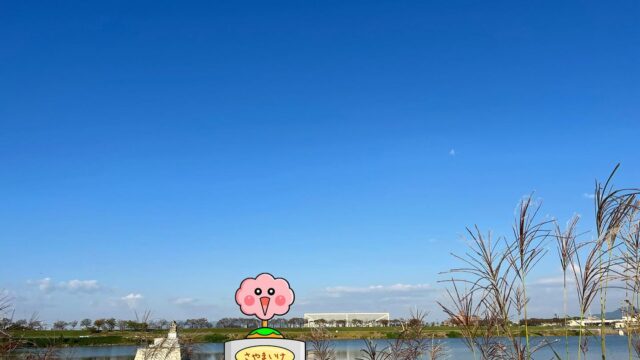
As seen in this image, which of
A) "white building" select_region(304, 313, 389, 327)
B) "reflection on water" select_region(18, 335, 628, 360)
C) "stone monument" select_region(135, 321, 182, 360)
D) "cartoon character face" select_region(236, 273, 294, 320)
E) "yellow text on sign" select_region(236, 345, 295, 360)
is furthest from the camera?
"white building" select_region(304, 313, 389, 327)

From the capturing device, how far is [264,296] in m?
7.16

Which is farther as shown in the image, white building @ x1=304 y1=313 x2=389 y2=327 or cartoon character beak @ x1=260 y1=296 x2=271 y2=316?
white building @ x1=304 y1=313 x2=389 y2=327

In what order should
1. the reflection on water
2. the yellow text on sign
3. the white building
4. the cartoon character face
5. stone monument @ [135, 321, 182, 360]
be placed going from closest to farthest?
the yellow text on sign < the cartoon character face < the reflection on water < stone monument @ [135, 321, 182, 360] < the white building

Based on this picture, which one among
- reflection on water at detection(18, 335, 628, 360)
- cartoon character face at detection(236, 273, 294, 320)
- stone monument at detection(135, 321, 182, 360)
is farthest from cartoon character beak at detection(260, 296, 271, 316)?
stone monument at detection(135, 321, 182, 360)

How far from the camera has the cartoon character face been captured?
7.11 meters

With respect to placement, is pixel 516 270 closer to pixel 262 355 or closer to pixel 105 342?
pixel 262 355

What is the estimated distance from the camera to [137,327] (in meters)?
12.7

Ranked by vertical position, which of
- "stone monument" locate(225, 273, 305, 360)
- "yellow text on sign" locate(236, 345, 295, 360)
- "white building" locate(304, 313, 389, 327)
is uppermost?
"stone monument" locate(225, 273, 305, 360)

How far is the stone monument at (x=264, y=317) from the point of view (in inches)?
264

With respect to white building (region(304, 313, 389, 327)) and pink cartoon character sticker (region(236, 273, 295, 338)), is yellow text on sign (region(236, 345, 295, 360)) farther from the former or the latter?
white building (region(304, 313, 389, 327))

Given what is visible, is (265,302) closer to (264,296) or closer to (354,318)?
(264,296)

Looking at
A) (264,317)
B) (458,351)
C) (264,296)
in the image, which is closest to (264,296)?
(264,296)

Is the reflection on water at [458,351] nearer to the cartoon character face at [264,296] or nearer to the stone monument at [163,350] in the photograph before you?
the stone monument at [163,350]

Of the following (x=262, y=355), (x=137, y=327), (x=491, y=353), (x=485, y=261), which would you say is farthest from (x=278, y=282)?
(x=137, y=327)
